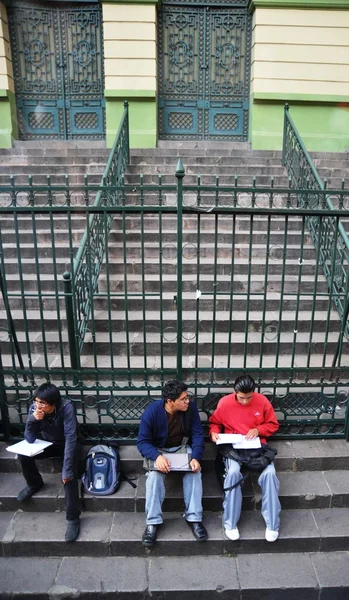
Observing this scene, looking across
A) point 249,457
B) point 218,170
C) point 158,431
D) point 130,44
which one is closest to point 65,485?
→ point 158,431

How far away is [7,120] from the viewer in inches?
375

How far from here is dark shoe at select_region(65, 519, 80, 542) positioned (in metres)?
3.46

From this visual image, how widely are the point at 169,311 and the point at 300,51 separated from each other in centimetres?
727

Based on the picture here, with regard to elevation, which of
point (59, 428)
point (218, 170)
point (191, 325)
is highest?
point (218, 170)

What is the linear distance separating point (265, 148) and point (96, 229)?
230 inches

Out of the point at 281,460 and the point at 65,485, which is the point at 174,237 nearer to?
the point at 281,460

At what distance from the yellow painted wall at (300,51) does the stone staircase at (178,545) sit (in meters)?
8.43

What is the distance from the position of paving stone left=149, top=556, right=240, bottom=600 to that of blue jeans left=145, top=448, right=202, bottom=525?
1.04 feet

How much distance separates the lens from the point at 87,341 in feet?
16.7

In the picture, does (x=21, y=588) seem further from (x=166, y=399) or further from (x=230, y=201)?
(x=230, y=201)

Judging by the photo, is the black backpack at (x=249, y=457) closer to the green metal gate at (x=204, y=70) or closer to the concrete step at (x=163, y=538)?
the concrete step at (x=163, y=538)

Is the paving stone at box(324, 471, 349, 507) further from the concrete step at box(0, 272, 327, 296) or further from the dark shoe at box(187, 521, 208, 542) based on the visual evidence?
the concrete step at box(0, 272, 327, 296)

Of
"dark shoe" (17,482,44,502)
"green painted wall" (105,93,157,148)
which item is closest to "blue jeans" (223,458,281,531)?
"dark shoe" (17,482,44,502)

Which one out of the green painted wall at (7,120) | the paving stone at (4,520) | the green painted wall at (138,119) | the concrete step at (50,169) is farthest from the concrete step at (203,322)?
the green painted wall at (7,120)
